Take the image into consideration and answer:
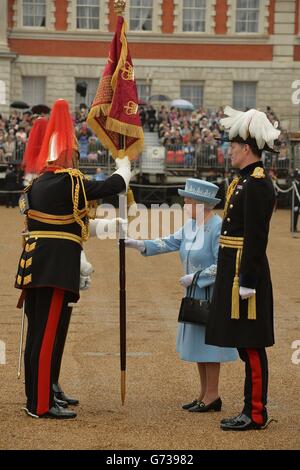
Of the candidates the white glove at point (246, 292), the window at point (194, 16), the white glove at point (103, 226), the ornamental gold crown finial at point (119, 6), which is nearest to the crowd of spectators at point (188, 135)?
the window at point (194, 16)

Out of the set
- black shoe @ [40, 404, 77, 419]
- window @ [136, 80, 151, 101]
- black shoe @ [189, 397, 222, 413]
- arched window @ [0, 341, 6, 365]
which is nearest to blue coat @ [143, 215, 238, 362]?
black shoe @ [189, 397, 222, 413]

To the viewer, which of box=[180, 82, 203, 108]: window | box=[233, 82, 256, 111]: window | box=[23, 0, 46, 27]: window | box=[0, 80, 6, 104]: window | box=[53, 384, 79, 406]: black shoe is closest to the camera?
box=[53, 384, 79, 406]: black shoe

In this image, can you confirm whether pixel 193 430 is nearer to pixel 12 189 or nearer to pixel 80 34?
pixel 12 189

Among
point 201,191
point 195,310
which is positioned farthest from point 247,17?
point 195,310

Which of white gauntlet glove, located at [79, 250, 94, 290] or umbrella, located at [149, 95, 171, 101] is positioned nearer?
white gauntlet glove, located at [79, 250, 94, 290]

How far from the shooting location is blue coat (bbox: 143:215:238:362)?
734cm

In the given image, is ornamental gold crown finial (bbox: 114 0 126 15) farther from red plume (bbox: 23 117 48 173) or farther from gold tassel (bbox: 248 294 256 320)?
gold tassel (bbox: 248 294 256 320)

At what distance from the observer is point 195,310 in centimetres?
734

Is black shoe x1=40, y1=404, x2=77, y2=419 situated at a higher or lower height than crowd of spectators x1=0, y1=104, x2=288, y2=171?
lower

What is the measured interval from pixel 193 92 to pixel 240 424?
3764 cm

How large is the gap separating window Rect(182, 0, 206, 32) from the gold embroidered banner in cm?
3686

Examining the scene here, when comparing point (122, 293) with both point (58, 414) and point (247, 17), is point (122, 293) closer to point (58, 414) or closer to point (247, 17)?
point (58, 414)

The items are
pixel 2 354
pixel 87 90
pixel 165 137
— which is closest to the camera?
pixel 2 354

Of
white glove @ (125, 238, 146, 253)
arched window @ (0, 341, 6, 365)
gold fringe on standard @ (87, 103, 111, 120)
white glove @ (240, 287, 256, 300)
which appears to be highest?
gold fringe on standard @ (87, 103, 111, 120)
